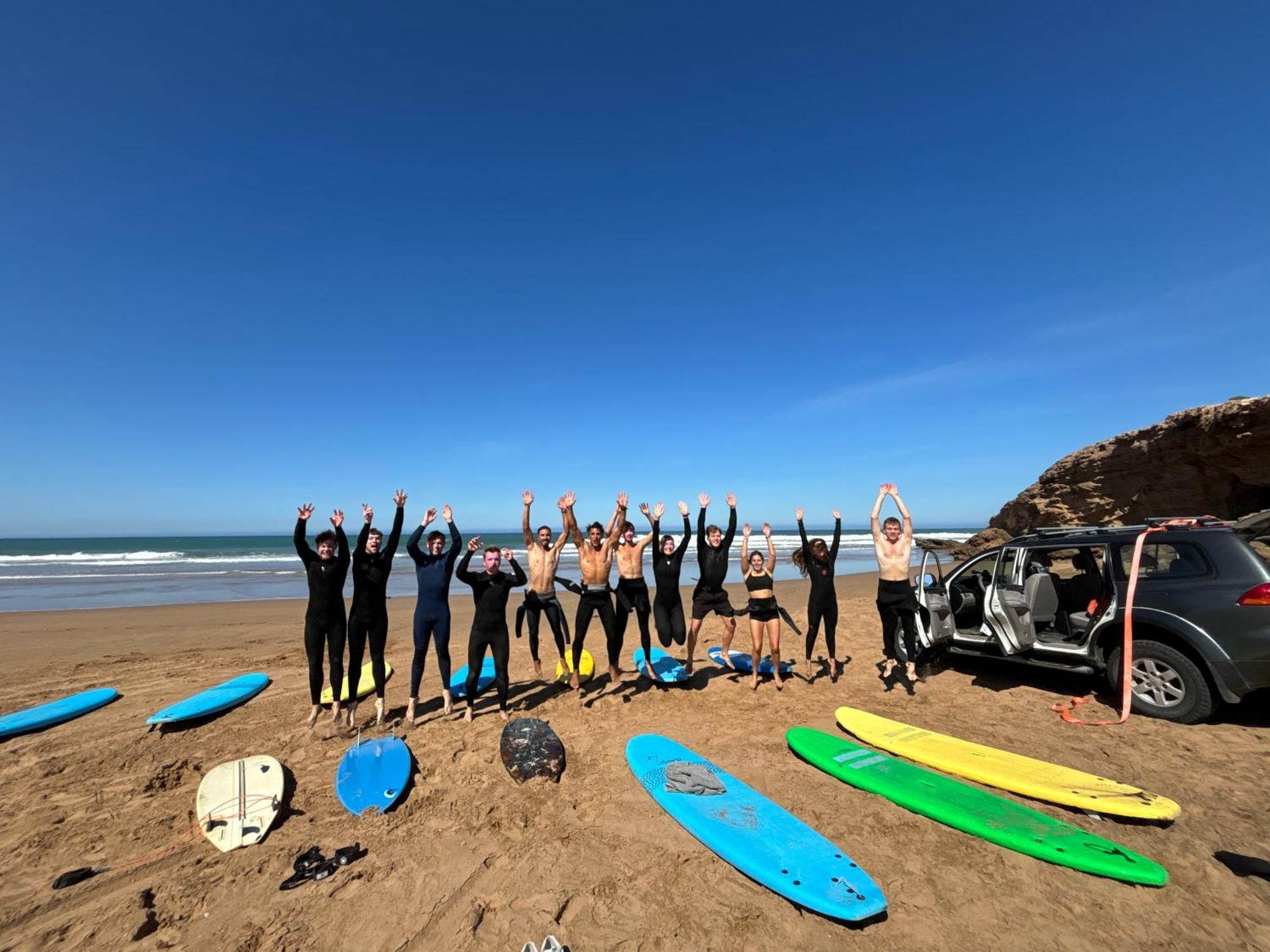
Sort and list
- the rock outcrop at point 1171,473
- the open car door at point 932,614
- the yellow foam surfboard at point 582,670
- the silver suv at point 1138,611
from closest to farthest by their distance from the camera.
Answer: the silver suv at point 1138,611
the open car door at point 932,614
the yellow foam surfboard at point 582,670
the rock outcrop at point 1171,473

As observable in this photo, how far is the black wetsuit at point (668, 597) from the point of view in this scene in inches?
280

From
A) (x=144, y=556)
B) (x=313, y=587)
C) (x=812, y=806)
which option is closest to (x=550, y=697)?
(x=313, y=587)

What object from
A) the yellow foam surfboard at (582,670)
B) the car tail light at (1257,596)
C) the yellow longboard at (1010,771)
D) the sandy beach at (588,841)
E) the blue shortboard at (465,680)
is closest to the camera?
the sandy beach at (588,841)

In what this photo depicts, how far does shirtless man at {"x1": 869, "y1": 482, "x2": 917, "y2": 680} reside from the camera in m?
6.99

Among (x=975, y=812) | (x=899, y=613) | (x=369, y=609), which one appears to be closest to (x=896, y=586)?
(x=899, y=613)

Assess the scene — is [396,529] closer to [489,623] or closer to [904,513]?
[489,623]

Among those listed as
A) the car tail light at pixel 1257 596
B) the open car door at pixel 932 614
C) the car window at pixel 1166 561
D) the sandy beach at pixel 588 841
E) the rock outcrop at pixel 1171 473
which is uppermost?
the rock outcrop at pixel 1171 473

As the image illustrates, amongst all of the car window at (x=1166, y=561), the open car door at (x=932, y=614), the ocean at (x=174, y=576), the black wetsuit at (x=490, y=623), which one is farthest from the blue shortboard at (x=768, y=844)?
the ocean at (x=174, y=576)

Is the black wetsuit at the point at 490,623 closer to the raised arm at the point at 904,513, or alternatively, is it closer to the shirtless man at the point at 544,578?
the shirtless man at the point at 544,578

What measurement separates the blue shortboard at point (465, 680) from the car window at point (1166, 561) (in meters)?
7.23

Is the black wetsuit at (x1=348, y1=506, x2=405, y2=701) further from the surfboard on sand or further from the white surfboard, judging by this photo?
the surfboard on sand

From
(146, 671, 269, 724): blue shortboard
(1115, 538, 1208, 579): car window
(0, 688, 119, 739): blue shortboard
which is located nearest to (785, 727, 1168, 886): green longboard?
(1115, 538, 1208, 579): car window

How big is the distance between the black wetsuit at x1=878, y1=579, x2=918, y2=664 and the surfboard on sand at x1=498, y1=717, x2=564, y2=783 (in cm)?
443

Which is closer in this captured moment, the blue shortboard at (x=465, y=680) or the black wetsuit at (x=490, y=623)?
the black wetsuit at (x=490, y=623)
